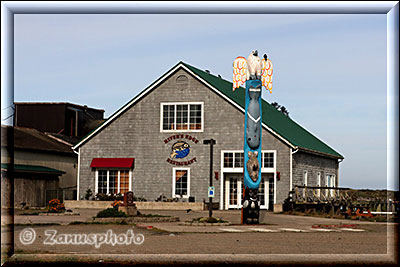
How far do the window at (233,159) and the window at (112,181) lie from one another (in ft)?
22.6

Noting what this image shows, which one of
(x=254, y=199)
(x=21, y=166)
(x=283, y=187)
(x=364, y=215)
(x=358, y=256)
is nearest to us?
(x=358, y=256)

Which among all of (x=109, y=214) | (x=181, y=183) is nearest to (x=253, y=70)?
(x=109, y=214)

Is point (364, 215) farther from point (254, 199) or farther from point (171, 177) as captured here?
point (171, 177)

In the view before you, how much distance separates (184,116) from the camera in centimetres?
4509

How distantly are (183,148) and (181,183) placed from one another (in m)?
2.34

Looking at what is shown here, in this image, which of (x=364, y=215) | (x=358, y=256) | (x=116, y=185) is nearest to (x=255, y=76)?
(x=364, y=215)

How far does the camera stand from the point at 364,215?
35562 mm

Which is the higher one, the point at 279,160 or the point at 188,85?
the point at 188,85

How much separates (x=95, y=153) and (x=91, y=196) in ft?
10.0

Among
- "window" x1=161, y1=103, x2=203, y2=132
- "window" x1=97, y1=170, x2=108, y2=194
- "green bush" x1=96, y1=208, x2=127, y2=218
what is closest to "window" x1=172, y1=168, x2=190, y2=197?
"window" x1=161, y1=103, x2=203, y2=132

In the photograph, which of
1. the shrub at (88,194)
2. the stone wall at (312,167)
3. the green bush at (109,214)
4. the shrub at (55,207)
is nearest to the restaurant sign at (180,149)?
the shrub at (88,194)

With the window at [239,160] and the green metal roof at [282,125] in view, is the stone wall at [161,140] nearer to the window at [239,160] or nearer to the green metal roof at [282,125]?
the window at [239,160]

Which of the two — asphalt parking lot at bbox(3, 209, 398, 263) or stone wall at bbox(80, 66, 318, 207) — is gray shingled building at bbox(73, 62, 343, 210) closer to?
stone wall at bbox(80, 66, 318, 207)

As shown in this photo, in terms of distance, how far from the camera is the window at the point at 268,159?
43094mm
